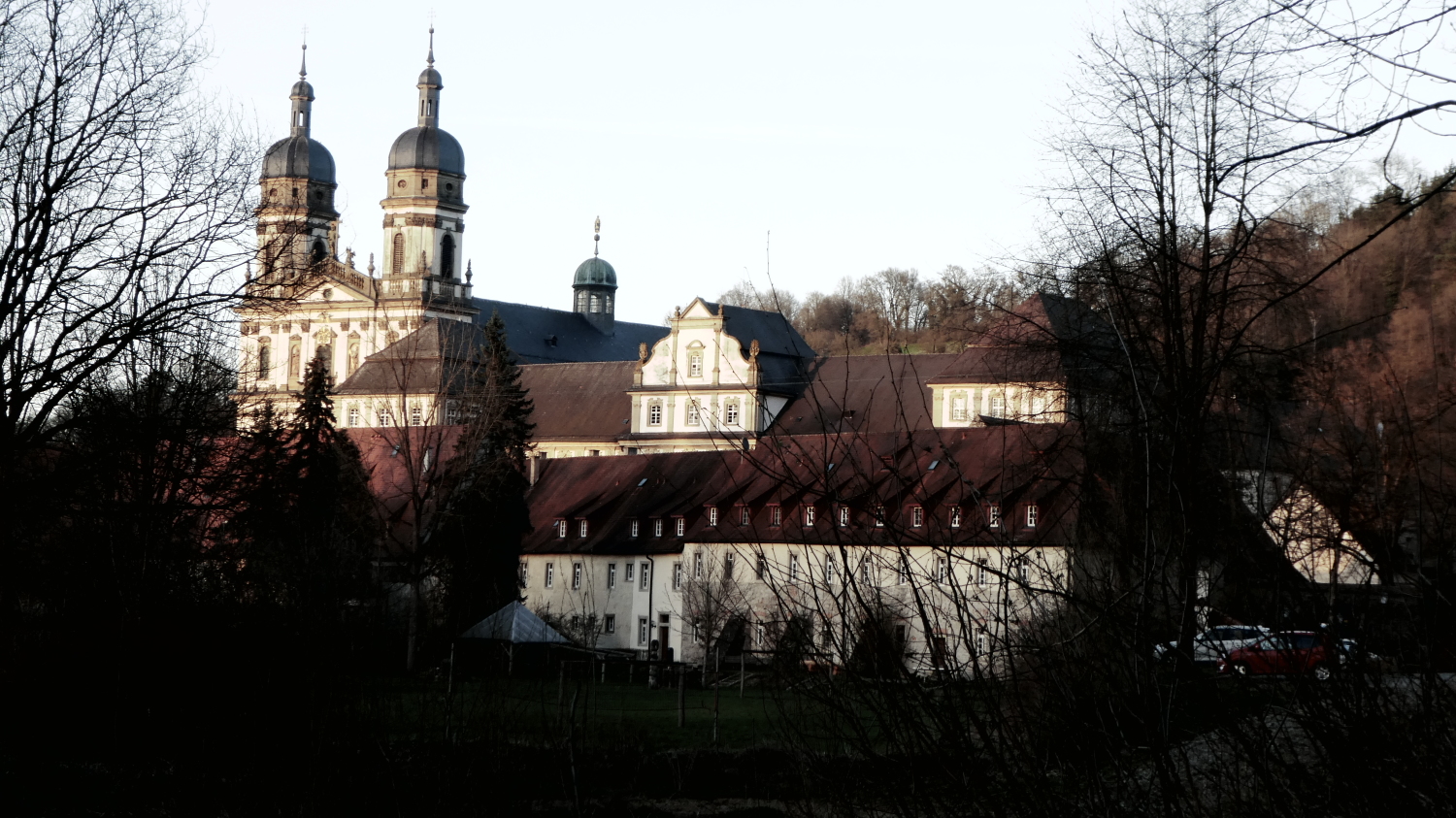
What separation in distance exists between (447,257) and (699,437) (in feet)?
270

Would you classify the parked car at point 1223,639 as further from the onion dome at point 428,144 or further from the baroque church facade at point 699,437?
the onion dome at point 428,144

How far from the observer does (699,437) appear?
3186 centimetres

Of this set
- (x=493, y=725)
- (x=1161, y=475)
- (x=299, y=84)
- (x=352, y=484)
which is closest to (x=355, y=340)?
(x=299, y=84)

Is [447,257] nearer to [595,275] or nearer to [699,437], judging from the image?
[595,275]

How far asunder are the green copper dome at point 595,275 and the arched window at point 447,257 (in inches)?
681

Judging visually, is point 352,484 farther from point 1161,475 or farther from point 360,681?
point 1161,475

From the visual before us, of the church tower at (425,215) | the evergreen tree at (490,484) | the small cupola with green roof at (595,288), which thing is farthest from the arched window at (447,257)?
the evergreen tree at (490,484)

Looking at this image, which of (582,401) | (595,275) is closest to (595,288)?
(595,275)

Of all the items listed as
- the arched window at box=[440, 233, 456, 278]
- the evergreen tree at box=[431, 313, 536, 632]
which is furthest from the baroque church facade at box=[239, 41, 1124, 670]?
the evergreen tree at box=[431, 313, 536, 632]

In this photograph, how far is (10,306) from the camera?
15336 millimetres

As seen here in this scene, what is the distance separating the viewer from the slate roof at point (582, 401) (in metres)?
86.1

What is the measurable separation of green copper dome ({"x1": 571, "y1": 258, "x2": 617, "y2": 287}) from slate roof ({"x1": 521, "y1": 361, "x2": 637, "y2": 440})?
33.2 meters

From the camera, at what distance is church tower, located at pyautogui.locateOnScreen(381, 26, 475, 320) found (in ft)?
359

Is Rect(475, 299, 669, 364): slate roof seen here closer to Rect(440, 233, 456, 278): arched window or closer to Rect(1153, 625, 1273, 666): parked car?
Rect(440, 233, 456, 278): arched window
